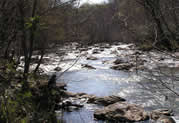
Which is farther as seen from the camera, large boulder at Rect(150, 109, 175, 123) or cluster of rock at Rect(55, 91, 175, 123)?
cluster of rock at Rect(55, 91, 175, 123)

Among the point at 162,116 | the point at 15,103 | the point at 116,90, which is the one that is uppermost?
the point at 15,103

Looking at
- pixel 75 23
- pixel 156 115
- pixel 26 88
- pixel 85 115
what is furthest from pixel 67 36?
pixel 156 115

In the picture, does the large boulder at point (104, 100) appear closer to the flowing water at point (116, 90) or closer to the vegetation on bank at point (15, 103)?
the flowing water at point (116, 90)

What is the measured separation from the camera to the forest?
1.92m

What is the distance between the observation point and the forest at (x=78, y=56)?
1920 mm

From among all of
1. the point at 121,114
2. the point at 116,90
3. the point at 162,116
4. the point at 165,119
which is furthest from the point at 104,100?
the point at 165,119

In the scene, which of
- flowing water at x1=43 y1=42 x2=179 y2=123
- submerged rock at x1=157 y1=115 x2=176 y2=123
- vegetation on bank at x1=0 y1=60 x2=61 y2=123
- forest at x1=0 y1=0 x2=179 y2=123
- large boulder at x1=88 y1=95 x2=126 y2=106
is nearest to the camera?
forest at x1=0 y1=0 x2=179 y2=123

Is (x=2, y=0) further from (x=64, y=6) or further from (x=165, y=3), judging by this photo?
(x=165, y=3)

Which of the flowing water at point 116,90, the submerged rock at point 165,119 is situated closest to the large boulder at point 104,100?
the flowing water at point 116,90

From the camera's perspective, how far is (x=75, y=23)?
3.41 m

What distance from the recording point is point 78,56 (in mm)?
4242

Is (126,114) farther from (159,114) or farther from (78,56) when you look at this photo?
(78,56)

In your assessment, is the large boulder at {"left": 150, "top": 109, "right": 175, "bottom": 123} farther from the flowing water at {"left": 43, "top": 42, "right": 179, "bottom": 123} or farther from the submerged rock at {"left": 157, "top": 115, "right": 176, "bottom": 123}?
the flowing water at {"left": 43, "top": 42, "right": 179, "bottom": 123}

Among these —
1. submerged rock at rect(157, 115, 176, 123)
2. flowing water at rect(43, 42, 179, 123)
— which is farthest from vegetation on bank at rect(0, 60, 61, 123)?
submerged rock at rect(157, 115, 176, 123)
